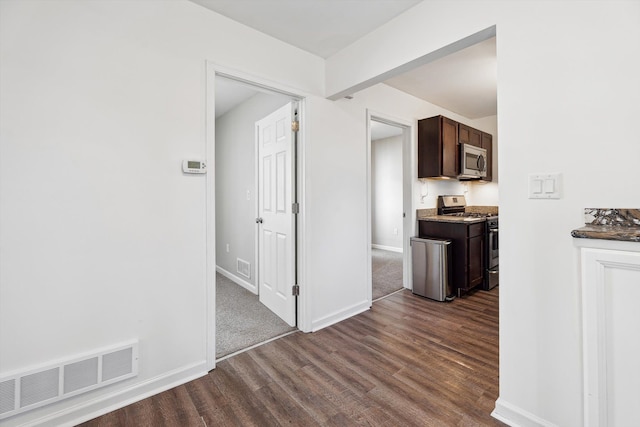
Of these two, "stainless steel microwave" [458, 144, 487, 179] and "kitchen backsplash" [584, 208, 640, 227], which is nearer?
"kitchen backsplash" [584, 208, 640, 227]

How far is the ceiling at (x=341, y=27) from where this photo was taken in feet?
6.33

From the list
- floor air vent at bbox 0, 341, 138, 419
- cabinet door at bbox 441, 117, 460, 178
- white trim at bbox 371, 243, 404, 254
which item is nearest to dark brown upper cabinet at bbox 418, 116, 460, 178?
cabinet door at bbox 441, 117, 460, 178

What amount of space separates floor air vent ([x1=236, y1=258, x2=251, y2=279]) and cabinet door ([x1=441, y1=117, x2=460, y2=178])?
9.01ft

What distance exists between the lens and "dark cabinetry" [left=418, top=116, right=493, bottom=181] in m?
3.49

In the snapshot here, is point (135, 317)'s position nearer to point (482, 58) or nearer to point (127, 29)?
point (127, 29)

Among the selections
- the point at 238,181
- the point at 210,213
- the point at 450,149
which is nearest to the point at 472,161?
the point at 450,149

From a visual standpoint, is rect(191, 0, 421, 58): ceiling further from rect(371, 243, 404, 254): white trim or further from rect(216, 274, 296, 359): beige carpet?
rect(371, 243, 404, 254): white trim

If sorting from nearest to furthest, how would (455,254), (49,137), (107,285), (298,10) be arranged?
1. (49,137)
2. (107,285)
3. (298,10)
4. (455,254)

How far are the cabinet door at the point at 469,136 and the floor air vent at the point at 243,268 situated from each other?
10.8 ft

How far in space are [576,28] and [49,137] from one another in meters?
2.56

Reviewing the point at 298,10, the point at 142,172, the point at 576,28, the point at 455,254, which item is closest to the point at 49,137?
the point at 142,172

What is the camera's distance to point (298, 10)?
1983mm

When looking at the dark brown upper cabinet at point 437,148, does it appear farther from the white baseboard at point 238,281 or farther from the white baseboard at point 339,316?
the white baseboard at point 238,281

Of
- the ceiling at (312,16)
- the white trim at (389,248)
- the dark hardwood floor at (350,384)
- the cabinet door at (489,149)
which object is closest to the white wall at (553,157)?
the dark hardwood floor at (350,384)
